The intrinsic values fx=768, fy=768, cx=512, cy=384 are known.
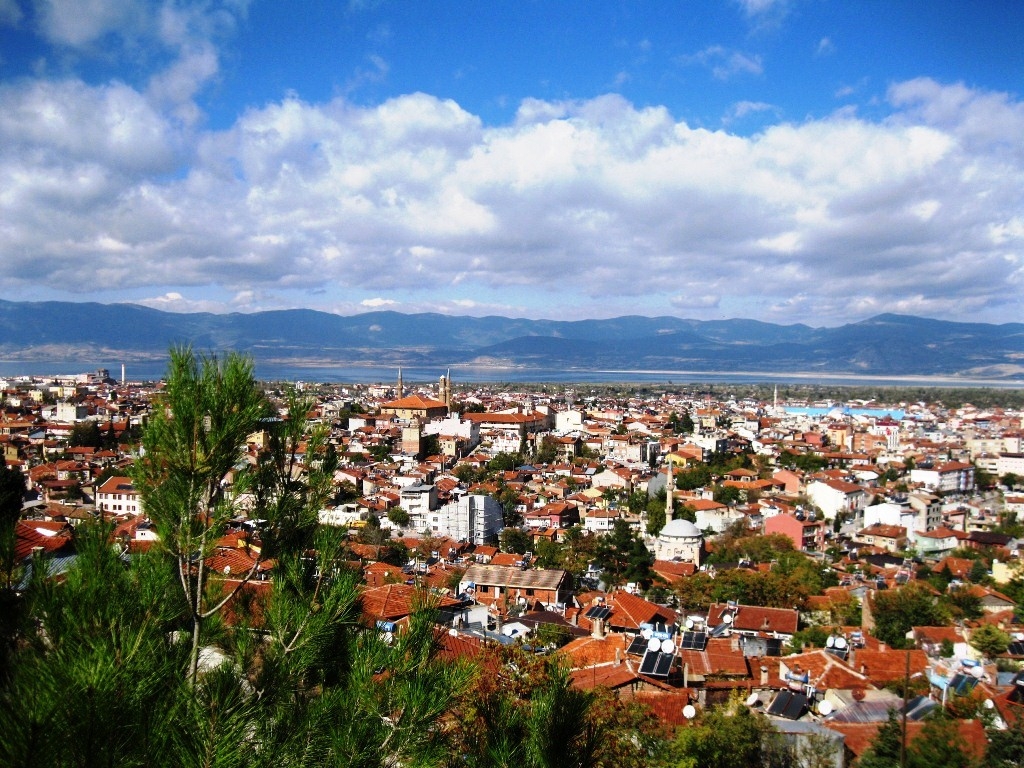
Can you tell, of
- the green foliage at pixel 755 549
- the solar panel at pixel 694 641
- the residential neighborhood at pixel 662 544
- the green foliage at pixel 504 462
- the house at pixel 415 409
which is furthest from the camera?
the house at pixel 415 409

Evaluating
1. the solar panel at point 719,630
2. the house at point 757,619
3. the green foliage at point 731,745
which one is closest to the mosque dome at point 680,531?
the house at point 757,619

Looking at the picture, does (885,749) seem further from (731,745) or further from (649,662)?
(649,662)

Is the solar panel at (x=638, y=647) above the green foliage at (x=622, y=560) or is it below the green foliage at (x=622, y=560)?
above

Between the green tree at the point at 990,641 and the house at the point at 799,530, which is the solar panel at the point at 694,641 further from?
the house at the point at 799,530

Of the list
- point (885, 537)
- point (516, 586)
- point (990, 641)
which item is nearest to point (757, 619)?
point (990, 641)

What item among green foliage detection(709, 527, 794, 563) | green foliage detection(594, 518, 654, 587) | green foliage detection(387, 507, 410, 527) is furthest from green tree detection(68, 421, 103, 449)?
green foliage detection(709, 527, 794, 563)

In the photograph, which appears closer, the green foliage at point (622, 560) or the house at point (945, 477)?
the green foliage at point (622, 560)

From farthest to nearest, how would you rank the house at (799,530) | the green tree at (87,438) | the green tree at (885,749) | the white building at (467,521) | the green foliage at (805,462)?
the green foliage at (805,462) → the green tree at (87,438) → the house at (799,530) → the white building at (467,521) → the green tree at (885,749)

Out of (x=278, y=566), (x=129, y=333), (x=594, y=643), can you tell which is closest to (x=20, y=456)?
(x=594, y=643)
